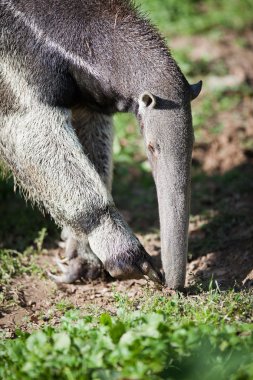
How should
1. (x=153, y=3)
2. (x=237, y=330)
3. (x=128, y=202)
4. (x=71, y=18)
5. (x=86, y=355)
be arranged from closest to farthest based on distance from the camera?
(x=86, y=355) → (x=237, y=330) → (x=71, y=18) → (x=128, y=202) → (x=153, y=3)

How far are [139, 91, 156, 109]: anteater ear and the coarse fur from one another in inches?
0.4

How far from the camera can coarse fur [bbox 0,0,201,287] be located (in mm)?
4996

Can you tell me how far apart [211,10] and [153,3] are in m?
1.01

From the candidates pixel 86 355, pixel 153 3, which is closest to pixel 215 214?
pixel 86 355

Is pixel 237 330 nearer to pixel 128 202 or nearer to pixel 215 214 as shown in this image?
pixel 215 214

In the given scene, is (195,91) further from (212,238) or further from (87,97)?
(212,238)

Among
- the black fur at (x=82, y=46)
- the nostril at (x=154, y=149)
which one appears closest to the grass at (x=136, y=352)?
the nostril at (x=154, y=149)

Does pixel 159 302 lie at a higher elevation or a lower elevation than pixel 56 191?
lower

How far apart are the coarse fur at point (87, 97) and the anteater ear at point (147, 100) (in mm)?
10

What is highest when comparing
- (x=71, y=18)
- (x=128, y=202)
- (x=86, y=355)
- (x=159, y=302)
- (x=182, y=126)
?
(x=71, y=18)

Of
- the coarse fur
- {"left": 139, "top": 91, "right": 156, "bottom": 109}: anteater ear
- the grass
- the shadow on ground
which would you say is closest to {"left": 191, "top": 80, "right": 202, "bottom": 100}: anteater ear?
the coarse fur

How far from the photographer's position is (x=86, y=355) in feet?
12.3

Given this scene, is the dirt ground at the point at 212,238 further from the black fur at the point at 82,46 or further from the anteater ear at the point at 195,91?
the black fur at the point at 82,46

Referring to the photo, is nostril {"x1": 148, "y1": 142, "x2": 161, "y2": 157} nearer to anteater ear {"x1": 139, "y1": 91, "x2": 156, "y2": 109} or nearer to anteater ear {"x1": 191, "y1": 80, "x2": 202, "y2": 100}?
anteater ear {"x1": 139, "y1": 91, "x2": 156, "y2": 109}
